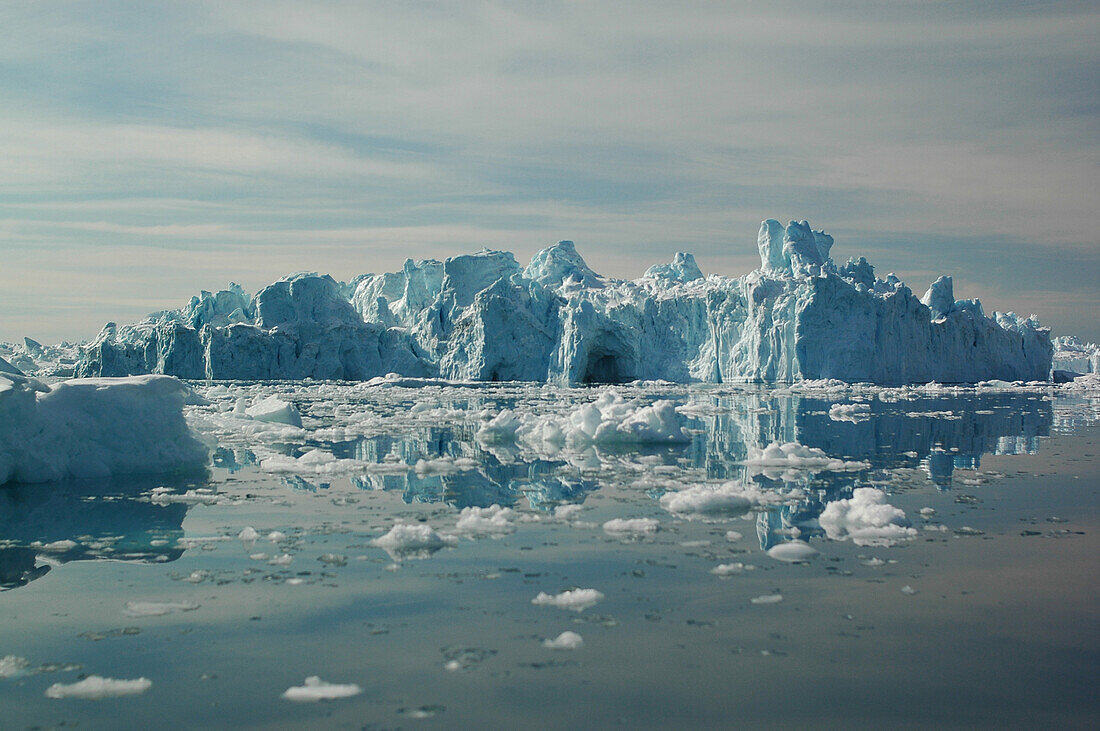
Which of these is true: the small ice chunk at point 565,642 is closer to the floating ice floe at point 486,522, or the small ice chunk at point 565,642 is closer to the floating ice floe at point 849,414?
the floating ice floe at point 486,522

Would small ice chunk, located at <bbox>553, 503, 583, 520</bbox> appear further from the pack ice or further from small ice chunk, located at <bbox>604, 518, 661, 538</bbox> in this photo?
the pack ice

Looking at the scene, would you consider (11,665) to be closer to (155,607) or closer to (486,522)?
(155,607)

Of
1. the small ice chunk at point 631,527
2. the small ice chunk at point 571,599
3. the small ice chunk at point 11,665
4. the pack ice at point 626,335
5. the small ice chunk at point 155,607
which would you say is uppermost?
the pack ice at point 626,335

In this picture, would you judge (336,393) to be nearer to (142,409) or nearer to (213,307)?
(142,409)

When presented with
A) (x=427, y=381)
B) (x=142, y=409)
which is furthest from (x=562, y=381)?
(x=142, y=409)

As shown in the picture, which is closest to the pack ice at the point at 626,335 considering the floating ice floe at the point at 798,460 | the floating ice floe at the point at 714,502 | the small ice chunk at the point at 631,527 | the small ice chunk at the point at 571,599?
the floating ice floe at the point at 798,460

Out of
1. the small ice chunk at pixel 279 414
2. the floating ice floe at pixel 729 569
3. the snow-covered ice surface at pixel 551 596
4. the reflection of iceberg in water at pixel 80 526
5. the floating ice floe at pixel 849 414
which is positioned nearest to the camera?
the snow-covered ice surface at pixel 551 596

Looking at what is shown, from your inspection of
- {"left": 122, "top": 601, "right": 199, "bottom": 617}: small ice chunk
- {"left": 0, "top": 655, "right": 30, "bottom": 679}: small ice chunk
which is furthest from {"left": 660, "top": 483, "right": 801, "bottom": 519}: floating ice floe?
{"left": 0, "top": 655, "right": 30, "bottom": 679}: small ice chunk

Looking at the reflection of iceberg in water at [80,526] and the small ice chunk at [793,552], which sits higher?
the small ice chunk at [793,552]
